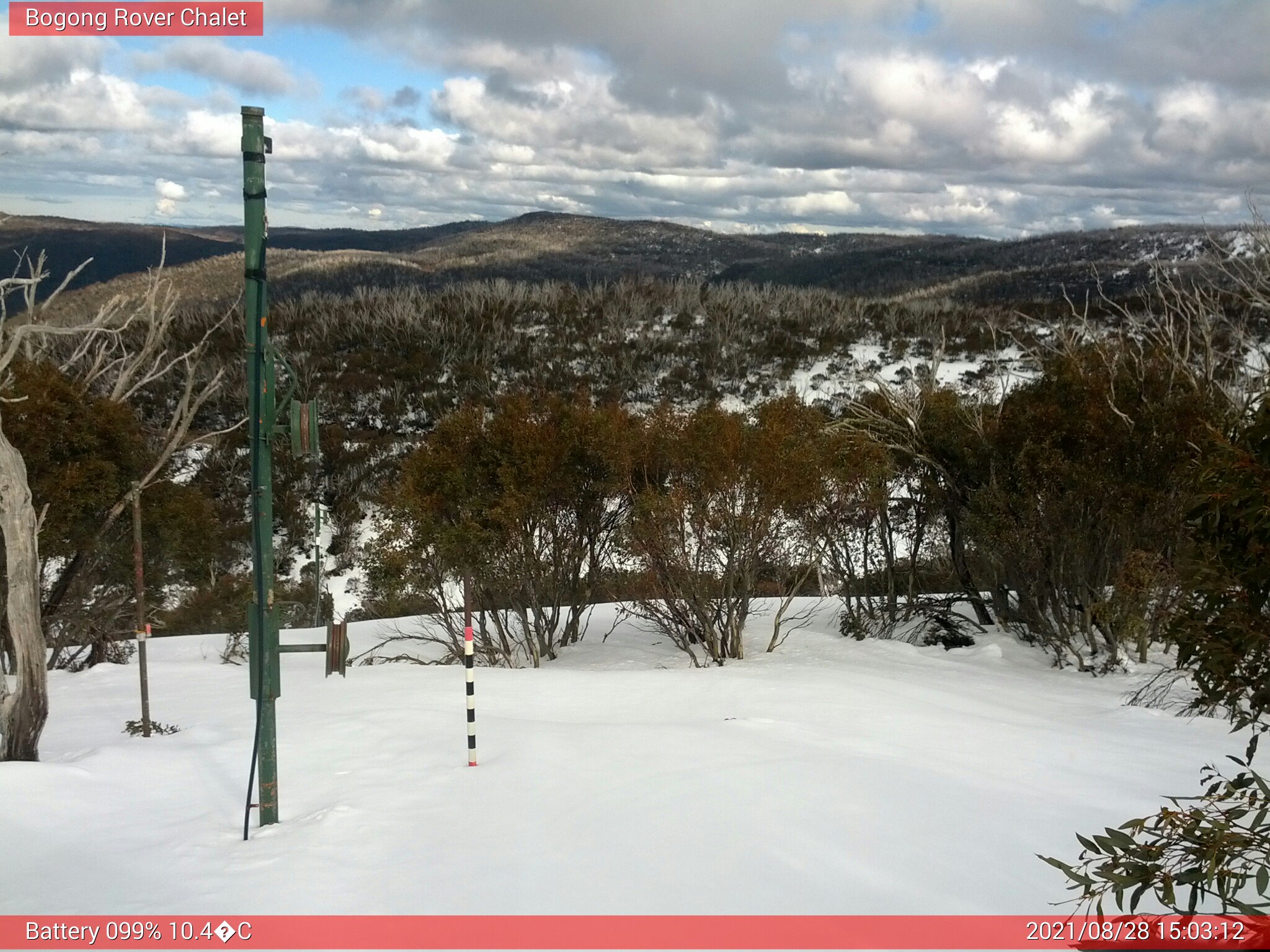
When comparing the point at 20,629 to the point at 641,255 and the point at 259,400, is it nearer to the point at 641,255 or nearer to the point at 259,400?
the point at 259,400

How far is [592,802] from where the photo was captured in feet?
19.7

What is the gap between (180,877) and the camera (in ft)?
16.3

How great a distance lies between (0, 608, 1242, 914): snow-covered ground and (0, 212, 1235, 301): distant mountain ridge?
68.4m

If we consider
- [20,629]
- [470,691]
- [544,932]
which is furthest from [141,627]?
[544,932]

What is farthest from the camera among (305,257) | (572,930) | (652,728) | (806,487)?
(305,257)

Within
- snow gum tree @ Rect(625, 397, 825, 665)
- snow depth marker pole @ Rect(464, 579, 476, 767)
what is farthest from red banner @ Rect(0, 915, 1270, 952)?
snow gum tree @ Rect(625, 397, 825, 665)

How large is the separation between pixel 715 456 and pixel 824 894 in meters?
10.0

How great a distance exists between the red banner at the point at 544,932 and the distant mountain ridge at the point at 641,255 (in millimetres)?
72946

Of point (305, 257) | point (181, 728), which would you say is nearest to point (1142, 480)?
point (181, 728)

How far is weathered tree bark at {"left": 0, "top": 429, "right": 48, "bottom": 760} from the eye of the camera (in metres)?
7.20

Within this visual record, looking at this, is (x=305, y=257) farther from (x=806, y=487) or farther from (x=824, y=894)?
(x=824, y=894)

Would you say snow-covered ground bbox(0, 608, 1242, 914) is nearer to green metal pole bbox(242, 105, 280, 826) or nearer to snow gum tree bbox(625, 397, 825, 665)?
green metal pole bbox(242, 105, 280, 826)

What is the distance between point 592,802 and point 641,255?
500ft

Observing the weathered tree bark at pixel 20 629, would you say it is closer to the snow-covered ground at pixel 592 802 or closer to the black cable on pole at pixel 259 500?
the snow-covered ground at pixel 592 802
